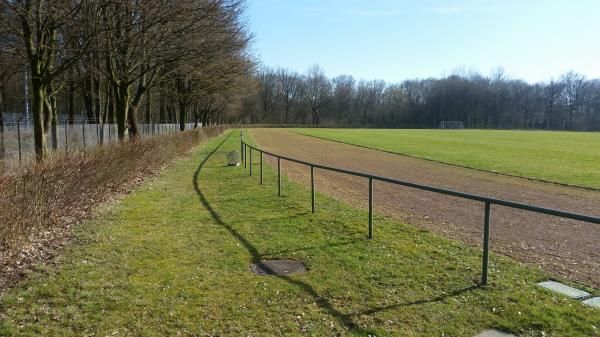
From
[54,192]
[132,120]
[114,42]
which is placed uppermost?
[114,42]

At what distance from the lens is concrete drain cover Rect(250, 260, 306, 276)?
6.18 meters

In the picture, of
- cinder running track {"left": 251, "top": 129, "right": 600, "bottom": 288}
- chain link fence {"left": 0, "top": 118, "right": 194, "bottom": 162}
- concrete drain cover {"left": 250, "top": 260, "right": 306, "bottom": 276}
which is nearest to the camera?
concrete drain cover {"left": 250, "top": 260, "right": 306, "bottom": 276}

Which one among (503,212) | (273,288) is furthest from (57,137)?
(273,288)

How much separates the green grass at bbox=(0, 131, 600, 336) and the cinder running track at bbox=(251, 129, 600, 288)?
0.86 meters

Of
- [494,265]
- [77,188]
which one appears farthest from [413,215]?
[77,188]

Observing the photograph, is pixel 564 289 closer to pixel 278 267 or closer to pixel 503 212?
pixel 278 267

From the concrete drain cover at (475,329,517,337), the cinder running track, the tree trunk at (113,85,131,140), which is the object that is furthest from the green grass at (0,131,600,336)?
the tree trunk at (113,85,131,140)

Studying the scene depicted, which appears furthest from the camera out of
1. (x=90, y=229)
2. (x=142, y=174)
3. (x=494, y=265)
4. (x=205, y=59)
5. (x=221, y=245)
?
(x=205, y=59)

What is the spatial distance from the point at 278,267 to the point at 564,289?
11.4ft

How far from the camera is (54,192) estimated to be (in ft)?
24.3

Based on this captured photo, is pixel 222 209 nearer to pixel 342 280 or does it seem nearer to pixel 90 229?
pixel 90 229

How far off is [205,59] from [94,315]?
21.0m

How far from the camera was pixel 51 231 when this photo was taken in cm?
757

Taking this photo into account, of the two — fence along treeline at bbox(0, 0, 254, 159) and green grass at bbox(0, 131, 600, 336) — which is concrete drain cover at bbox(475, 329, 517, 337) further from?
fence along treeline at bbox(0, 0, 254, 159)
